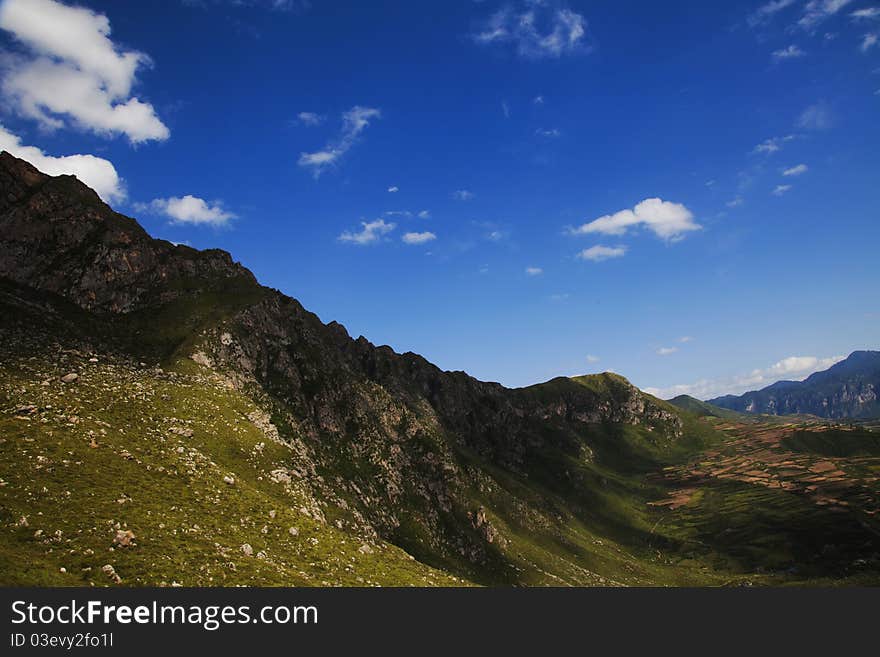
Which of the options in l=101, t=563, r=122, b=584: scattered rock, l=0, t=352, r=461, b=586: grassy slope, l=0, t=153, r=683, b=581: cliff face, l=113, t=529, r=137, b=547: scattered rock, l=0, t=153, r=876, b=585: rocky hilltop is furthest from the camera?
l=0, t=153, r=683, b=581: cliff face

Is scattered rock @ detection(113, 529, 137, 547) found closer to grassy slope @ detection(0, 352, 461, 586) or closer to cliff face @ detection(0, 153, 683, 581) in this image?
grassy slope @ detection(0, 352, 461, 586)

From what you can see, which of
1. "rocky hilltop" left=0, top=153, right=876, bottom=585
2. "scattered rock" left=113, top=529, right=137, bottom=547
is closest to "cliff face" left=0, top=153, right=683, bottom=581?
"rocky hilltop" left=0, top=153, right=876, bottom=585

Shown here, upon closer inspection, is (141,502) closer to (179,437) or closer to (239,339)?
(179,437)

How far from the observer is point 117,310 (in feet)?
451

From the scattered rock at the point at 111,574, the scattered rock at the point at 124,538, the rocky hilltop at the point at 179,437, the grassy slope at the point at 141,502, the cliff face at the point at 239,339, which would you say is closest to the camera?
Answer: the scattered rock at the point at 111,574

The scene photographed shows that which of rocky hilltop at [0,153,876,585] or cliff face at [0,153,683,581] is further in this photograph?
cliff face at [0,153,683,581]

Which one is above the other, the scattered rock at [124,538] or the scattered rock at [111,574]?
the scattered rock at [124,538]

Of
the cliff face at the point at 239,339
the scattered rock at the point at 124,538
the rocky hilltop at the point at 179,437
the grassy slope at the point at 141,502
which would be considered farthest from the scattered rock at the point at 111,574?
the cliff face at the point at 239,339

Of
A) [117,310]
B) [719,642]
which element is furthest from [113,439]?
[117,310]

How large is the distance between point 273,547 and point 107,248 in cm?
13729

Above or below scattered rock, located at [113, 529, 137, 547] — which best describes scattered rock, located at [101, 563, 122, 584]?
below

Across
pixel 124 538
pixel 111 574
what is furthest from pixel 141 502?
pixel 111 574

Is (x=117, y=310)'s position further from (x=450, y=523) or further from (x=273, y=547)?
(x=450, y=523)

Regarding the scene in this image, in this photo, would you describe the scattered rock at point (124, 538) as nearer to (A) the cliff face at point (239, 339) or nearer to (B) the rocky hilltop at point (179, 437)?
(B) the rocky hilltop at point (179, 437)
